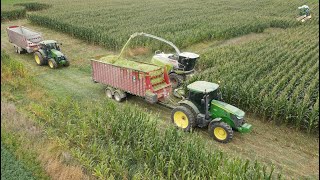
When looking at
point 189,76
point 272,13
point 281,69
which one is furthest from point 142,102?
point 272,13

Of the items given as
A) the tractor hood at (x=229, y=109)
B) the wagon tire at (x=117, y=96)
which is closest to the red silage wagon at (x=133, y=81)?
the wagon tire at (x=117, y=96)

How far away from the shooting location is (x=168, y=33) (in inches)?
972

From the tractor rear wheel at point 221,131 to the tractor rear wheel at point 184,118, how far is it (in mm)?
683

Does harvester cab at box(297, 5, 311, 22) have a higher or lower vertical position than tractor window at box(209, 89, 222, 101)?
higher

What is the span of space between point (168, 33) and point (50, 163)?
1721 centimetres

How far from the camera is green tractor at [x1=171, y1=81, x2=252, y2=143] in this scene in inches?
430

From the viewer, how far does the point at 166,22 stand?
3008 cm

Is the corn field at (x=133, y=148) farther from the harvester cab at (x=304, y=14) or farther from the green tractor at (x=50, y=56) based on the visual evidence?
the harvester cab at (x=304, y=14)

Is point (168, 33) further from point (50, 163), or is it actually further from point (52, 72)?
point (50, 163)

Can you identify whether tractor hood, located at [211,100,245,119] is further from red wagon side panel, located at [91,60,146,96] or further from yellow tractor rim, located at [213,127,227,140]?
red wagon side panel, located at [91,60,146,96]

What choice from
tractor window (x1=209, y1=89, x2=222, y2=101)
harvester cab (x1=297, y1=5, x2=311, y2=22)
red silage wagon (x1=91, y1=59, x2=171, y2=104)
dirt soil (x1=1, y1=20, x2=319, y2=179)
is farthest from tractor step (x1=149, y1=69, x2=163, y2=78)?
harvester cab (x1=297, y1=5, x2=311, y2=22)

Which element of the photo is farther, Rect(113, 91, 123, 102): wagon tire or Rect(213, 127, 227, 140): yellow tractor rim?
Rect(113, 91, 123, 102): wagon tire

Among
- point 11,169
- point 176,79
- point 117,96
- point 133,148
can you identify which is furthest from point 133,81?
point 11,169

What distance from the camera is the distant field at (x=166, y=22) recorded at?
79.2 ft
